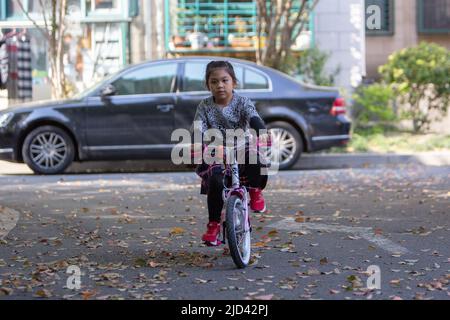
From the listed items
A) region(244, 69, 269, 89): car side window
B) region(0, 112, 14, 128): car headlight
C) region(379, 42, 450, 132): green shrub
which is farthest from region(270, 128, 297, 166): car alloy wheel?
region(379, 42, 450, 132): green shrub

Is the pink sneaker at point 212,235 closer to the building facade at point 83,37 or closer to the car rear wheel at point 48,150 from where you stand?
the car rear wheel at point 48,150

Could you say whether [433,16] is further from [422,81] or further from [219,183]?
[219,183]

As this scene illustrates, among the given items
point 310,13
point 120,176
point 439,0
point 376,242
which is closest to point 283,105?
point 120,176

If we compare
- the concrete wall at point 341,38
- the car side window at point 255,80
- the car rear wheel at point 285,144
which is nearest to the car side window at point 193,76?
the car side window at point 255,80

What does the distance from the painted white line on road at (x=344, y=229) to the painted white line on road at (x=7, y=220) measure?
2.30m

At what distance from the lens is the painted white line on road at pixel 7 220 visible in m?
8.55

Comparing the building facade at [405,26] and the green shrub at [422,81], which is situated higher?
the building facade at [405,26]

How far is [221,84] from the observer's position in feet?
22.3

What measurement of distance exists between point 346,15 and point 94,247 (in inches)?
497

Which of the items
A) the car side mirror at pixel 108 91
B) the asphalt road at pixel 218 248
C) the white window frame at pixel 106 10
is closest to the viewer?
the asphalt road at pixel 218 248

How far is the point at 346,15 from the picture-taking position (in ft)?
63.4

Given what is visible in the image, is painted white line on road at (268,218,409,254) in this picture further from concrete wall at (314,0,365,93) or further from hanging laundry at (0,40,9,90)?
hanging laundry at (0,40,9,90)

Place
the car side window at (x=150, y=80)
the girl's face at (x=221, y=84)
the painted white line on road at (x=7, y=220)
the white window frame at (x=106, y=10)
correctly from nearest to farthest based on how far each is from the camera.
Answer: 1. the girl's face at (x=221, y=84)
2. the painted white line on road at (x=7, y=220)
3. the car side window at (x=150, y=80)
4. the white window frame at (x=106, y=10)

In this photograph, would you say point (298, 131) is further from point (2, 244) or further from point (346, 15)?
point (2, 244)
